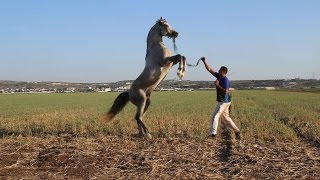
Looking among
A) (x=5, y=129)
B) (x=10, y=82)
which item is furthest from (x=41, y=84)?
(x=5, y=129)

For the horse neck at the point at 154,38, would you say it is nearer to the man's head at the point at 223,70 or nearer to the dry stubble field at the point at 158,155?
the man's head at the point at 223,70

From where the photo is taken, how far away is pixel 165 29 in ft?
37.3

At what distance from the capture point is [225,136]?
1222 cm

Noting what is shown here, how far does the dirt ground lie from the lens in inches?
297

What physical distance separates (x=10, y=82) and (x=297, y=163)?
567 ft

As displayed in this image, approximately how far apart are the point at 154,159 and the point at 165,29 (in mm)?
3973

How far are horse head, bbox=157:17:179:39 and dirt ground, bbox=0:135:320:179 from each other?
8.63 feet

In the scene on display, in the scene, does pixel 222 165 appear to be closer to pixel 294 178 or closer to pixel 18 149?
pixel 294 178

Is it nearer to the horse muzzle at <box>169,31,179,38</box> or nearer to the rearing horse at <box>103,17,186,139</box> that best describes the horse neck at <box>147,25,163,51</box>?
the rearing horse at <box>103,17,186,139</box>

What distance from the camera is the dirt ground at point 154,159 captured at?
7.53m

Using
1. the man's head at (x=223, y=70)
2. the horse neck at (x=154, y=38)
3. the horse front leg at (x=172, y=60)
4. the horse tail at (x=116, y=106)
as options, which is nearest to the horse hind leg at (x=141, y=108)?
the horse tail at (x=116, y=106)

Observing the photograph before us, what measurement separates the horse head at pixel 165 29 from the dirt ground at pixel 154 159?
2.63 m

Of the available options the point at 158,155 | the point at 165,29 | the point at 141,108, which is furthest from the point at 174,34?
the point at 158,155

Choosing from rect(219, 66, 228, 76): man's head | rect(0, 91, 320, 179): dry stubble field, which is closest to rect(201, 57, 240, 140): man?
rect(219, 66, 228, 76): man's head
